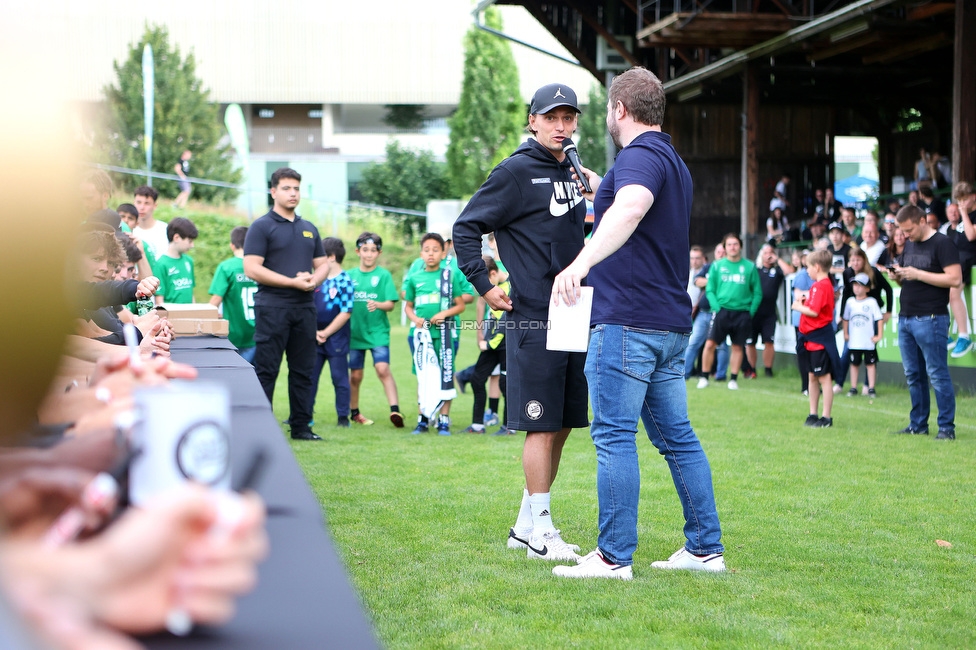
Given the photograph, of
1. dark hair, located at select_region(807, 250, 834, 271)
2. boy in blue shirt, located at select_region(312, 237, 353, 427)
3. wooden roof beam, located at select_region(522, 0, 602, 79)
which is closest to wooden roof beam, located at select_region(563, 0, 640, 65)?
wooden roof beam, located at select_region(522, 0, 602, 79)

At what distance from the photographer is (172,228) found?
9523mm

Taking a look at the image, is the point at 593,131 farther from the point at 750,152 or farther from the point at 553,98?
the point at 553,98

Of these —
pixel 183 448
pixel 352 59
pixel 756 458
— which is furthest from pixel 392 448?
pixel 352 59

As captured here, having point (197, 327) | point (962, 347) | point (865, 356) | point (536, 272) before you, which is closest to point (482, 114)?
point (865, 356)

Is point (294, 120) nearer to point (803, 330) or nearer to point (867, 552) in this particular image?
point (803, 330)

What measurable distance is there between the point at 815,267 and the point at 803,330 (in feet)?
2.14

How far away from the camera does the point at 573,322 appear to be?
407 centimetres

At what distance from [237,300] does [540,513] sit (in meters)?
5.45

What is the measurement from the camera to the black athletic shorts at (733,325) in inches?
562

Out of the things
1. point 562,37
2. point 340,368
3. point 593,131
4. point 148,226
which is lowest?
point 340,368

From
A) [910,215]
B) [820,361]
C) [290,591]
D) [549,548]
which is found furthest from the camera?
[820,361]

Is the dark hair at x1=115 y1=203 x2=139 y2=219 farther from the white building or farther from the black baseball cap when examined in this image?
the white building

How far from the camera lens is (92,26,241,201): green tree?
39.3m

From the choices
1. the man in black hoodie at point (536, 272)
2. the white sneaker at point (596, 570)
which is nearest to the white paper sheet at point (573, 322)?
the man in black hoodie at point (536, 272)
